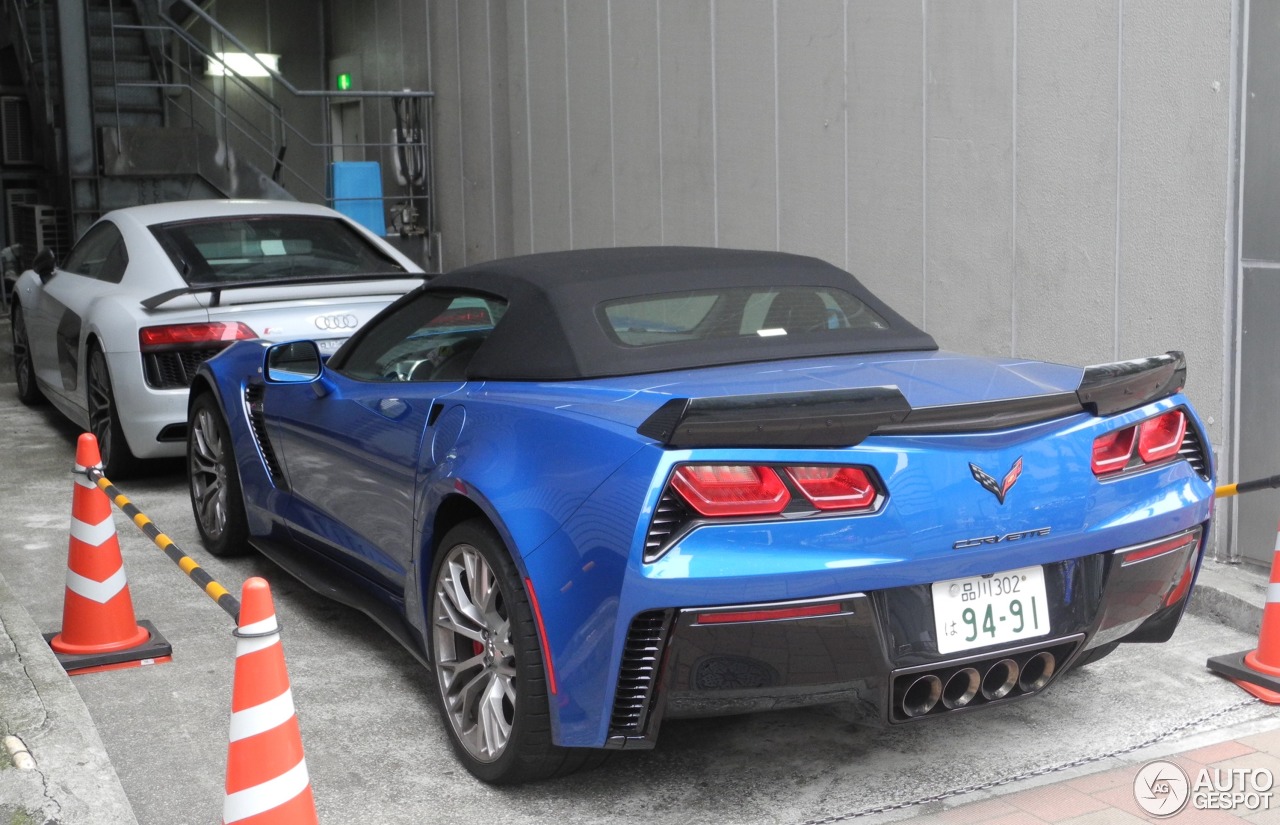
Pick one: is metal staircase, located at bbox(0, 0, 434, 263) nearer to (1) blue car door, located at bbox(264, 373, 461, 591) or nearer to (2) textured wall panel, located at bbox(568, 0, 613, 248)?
(2) textured wall panel, located at bbox(568, 0, 613, 248)

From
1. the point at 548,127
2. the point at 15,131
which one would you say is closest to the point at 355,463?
the point at 548,127

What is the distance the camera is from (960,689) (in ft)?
10.9

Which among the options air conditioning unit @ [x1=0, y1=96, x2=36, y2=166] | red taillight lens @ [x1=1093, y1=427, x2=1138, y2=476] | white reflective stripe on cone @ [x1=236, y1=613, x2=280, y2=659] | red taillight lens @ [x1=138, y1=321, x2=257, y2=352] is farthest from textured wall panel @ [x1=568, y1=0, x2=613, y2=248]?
white reflective stripe on cone @ [x1=236, y1=613, x2=280, y2=659]

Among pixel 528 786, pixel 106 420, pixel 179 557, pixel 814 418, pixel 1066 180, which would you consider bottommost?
pixel 528 786

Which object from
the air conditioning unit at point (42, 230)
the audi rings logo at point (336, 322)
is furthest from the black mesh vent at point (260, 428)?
the air conditioning unit at point (42, 230)

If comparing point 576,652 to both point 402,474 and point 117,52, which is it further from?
point 117,52

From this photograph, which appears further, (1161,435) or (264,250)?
(264,250)

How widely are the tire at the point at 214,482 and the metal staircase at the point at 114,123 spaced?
23.9ft

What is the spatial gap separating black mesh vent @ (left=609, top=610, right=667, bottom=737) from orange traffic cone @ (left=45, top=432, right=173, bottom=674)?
2.12 m

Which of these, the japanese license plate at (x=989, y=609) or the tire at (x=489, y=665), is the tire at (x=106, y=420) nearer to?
the tire at (x=489, y=665)

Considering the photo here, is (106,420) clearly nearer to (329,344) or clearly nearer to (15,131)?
(329,344)

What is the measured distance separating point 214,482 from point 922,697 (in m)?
3.68

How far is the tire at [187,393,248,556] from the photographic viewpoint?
18.8 ft

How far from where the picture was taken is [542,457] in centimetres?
344
